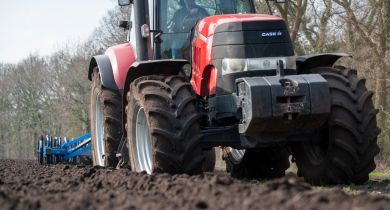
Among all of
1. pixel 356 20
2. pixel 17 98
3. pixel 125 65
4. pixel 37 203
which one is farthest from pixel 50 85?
pixel 37 203

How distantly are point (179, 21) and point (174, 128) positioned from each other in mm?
1827

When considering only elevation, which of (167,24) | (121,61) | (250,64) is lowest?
(250,64)

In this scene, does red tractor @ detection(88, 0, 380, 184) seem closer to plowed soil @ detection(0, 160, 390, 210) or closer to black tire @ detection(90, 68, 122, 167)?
black tire @ detection(90, 68, 122, 167)

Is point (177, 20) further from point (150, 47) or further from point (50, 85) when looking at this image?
point (50, 85)

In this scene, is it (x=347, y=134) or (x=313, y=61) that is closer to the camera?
(x=347, y=134)

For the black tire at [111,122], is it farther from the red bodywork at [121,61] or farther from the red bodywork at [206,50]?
the red bodywork at [206,50]

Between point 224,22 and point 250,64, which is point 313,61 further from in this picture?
point 224,22

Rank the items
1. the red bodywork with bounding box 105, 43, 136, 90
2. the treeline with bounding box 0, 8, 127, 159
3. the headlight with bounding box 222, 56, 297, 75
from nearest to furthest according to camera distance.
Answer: the headlight with bounding box 222, 56, 297, 75 < the red bodywork with bounding box 105, 43, 136, 90 < the treeline with bounding box 0, 8, 127, 159

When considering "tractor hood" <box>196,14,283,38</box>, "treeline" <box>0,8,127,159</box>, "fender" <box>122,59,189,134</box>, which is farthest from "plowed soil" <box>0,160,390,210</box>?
"treeline" <box>0,8,127,159</box>

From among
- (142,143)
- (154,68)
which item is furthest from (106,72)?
(142,143)

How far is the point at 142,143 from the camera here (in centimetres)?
781

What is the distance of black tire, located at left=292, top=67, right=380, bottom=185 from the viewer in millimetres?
7000

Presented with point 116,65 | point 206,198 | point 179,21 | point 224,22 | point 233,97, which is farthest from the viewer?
point 116,65

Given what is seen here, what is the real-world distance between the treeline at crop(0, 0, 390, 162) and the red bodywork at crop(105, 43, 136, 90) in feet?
35.3
